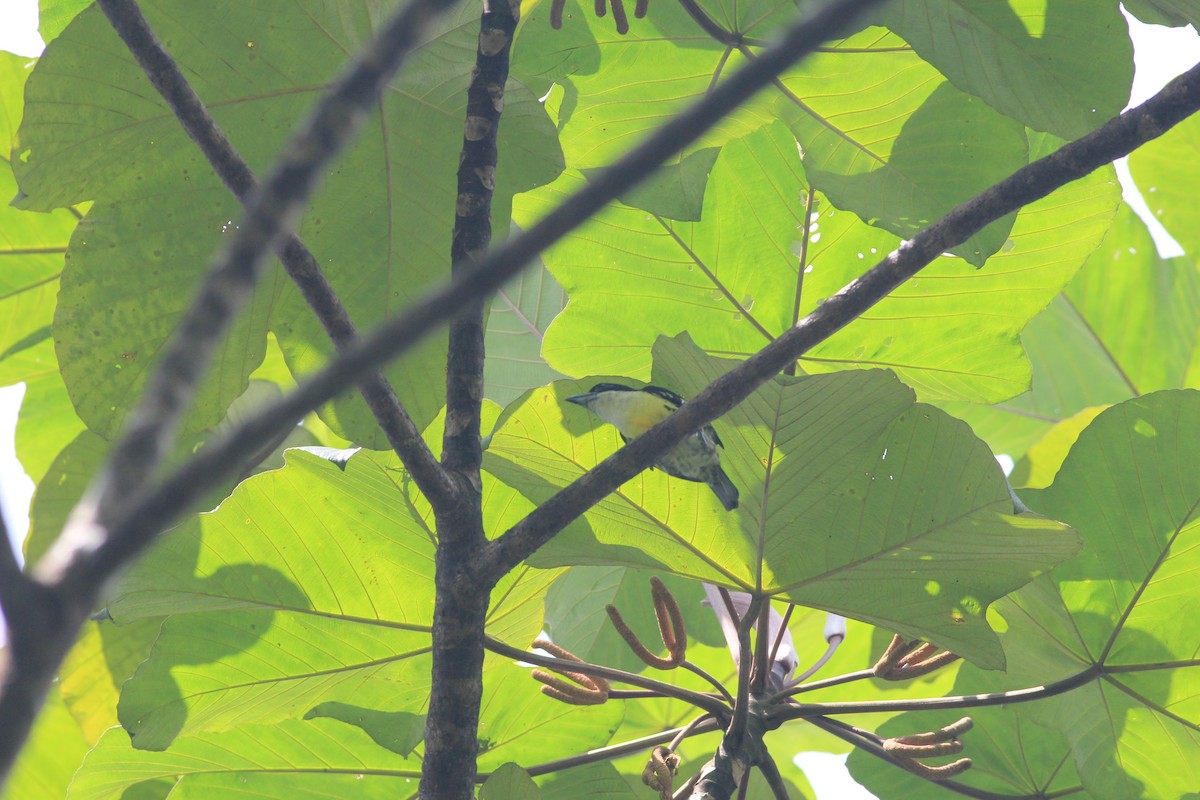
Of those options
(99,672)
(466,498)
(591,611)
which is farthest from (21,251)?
(466,498)

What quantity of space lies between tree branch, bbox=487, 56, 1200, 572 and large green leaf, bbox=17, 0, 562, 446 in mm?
669

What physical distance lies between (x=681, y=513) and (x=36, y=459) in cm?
222

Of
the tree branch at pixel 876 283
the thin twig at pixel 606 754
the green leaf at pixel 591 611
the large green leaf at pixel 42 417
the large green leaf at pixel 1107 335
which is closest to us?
the tree branch at pixel 876 283

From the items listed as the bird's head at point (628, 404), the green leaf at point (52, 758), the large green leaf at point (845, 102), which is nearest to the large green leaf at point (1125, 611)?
the large green leaf at point (845, 102)

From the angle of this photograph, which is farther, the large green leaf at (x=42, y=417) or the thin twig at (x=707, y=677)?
the large green leaf at (x=42, y=417)

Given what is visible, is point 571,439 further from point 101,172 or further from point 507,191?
point 101,172

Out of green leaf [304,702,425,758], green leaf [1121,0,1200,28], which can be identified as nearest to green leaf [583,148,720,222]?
green leaf [1121,0,1200,28]

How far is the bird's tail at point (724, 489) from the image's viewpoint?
161 centimetres

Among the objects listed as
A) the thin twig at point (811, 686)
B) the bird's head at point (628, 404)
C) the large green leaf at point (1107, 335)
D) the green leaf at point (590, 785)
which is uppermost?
the large green leaf at point (1107, 335)

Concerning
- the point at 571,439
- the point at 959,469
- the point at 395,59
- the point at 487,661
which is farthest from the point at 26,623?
the point at 487,661

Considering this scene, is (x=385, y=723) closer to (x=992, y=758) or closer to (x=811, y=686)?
(x=811, y=686)

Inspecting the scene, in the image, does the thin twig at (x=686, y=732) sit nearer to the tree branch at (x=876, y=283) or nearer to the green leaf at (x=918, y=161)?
the tree branch at (x=876, y=283)

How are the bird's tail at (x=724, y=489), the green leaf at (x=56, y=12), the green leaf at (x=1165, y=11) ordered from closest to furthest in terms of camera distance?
the green leaf at (x=1165, y=11)
the bird's tail at (x=724, y=489)
the green leaf at (x=56, y=12)

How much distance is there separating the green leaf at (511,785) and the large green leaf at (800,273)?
102 centimetres
